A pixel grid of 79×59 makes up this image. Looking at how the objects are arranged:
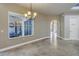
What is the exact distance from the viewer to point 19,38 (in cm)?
380

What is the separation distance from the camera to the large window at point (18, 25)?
3756 mm

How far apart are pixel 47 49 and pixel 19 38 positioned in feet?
3.02

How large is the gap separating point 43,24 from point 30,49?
0.90m

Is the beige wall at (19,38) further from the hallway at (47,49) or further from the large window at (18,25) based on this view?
the hallway at (47,49)

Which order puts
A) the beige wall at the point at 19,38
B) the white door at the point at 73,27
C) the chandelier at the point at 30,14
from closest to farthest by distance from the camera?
the beige wall at the point at 19,38 → the white door at the point at 73,27 → the chandelier at the point at 30,14

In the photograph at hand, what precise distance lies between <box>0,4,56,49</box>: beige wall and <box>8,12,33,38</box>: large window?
128 millimetres

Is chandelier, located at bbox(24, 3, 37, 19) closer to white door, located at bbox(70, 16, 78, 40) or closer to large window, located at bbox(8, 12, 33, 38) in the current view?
large window, located at bbox(8, 12, 33, 38)

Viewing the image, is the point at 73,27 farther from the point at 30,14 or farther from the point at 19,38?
the point at 19,38

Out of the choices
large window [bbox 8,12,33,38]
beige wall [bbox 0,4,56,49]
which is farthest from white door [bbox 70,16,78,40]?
large window [bbox 8,12,33,38]

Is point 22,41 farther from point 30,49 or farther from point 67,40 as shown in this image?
point 67,40

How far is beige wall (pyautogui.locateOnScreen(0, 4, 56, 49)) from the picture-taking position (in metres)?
3.44

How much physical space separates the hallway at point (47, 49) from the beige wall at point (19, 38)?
23 centimetres

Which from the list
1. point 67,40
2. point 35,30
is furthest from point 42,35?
point 67,40

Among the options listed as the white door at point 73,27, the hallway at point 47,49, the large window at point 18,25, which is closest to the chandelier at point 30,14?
the large window at point 18,25
